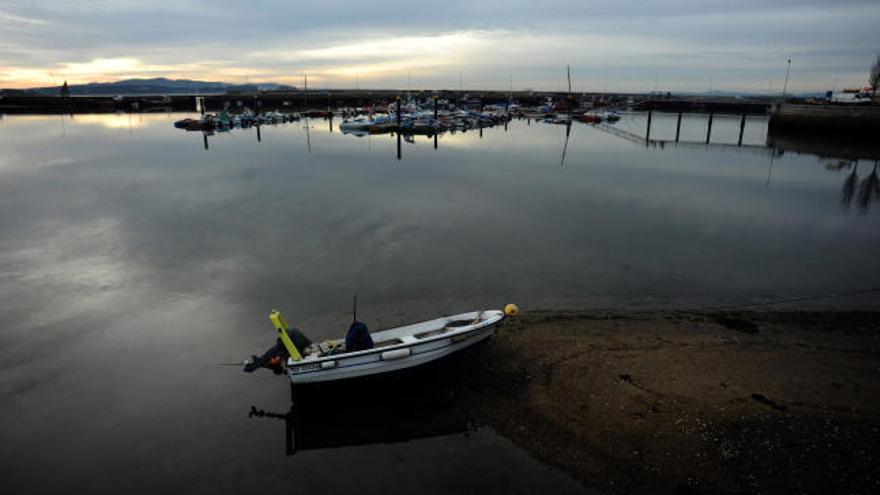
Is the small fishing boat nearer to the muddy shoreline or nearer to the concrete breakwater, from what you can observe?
Answer: the muddy shoreline

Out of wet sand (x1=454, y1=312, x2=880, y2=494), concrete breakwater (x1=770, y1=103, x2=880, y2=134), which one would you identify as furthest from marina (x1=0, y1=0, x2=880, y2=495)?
concrete breakwater (x1=770, y1=103, x2=880, y2=134)

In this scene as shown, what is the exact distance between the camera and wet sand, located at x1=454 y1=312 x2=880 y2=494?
25.9 ft

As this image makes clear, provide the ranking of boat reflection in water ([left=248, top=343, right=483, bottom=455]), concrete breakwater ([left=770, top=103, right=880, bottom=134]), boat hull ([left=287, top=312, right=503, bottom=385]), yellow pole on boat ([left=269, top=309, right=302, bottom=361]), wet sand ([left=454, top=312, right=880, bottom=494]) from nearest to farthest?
wet sand ([left=454, top=312, right=880, bottom=494])
boat reflection in water ([left=248, top=343, right=483, bottom=455])
boat hull ([left=287, top=312, right=503, bottom=385])
yellow pole on boat ([left=269, top=309, right=302, bottom=361])
concrete breakwater ([left=770, top=103, right=880, bottom=134])

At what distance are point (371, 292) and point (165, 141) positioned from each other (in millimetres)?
47063

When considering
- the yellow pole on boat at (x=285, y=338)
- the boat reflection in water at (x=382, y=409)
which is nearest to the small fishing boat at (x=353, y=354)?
the yellow pole on boat at (x=285, y=338)

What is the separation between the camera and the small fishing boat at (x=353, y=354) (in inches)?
385

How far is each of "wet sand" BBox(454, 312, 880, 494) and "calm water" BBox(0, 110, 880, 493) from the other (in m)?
0.95

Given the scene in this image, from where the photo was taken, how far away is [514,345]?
38.7 ft

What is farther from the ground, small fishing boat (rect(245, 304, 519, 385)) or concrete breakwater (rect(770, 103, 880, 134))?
concrete breakwater (rect(770, 103, 880, 134))

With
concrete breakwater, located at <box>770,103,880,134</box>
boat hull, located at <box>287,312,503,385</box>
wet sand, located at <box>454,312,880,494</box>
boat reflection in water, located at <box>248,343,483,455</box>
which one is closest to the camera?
wet sand, located at <box>454,312,880,494</box>

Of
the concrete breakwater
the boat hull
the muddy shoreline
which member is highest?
the concrete breakwater

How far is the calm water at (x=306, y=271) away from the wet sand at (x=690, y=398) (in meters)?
0.95

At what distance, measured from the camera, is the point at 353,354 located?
964cm

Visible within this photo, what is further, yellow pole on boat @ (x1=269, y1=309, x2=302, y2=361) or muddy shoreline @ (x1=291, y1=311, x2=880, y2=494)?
yellow pole on boat @ (x1=269, y1=309, x2=302, y2=361)
